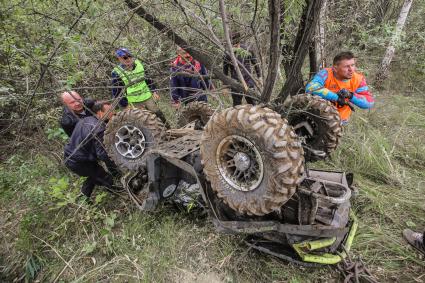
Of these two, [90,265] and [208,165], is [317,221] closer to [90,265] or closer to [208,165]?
[208,165]

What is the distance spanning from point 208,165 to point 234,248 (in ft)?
4.13

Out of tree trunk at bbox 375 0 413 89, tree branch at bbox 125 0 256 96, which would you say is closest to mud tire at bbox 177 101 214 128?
tree branch at bbox 125 0 256 96

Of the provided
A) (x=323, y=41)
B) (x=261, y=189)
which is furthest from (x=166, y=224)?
(x=323, y=41)

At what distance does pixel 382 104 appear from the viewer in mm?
6199

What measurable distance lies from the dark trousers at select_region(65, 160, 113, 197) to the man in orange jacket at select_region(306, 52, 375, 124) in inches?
122

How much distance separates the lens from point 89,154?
403 cm

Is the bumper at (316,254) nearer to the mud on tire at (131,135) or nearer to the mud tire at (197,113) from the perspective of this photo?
the mud on tire at (131,135)

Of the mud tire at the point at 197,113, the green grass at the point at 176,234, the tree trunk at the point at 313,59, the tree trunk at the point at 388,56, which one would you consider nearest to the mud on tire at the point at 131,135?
the green grass at the point at 176,234

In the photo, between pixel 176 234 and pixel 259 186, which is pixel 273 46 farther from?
pixel 176 234

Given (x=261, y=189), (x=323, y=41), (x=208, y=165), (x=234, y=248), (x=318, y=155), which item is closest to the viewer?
(x=261, y=189)

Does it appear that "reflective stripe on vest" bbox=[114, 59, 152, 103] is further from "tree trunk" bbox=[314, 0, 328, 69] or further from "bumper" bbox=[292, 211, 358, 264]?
"tree trunk" bbox=[314, 0, 328, 69]

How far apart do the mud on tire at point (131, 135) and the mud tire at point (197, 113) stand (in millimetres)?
907

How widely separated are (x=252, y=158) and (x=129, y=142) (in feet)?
7.19

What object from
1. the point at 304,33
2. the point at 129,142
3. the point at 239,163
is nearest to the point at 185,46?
the point at 304,33
